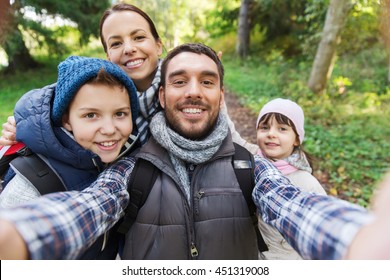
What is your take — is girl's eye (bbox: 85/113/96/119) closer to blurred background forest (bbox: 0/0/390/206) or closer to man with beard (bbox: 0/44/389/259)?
man with beard (bbox: 0/44/389/259)

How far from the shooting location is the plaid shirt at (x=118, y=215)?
988 millimetres

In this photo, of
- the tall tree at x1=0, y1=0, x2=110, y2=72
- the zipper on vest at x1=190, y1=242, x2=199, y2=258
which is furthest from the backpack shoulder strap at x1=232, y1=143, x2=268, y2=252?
the tall tree at x1=0, y1=0, x2=110, y2=72

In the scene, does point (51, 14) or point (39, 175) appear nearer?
point (39, 175)

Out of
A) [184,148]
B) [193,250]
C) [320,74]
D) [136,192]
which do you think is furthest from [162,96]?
[320,74]

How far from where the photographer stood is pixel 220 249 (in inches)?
60.5

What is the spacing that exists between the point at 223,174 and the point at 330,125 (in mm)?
6034

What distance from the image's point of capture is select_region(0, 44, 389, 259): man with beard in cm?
101

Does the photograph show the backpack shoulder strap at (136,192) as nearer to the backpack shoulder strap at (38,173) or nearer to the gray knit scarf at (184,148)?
the gray knit scarf at (184,148)

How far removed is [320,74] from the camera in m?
7.99

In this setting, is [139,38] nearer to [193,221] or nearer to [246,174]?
[246,174]

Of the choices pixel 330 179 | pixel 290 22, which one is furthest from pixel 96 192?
pixel 290 22

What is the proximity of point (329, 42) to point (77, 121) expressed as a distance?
24.8 ft

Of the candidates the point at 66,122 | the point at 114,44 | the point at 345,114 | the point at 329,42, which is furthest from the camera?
the point at 329,42

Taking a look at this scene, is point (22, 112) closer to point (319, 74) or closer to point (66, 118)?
point (66, 118)
